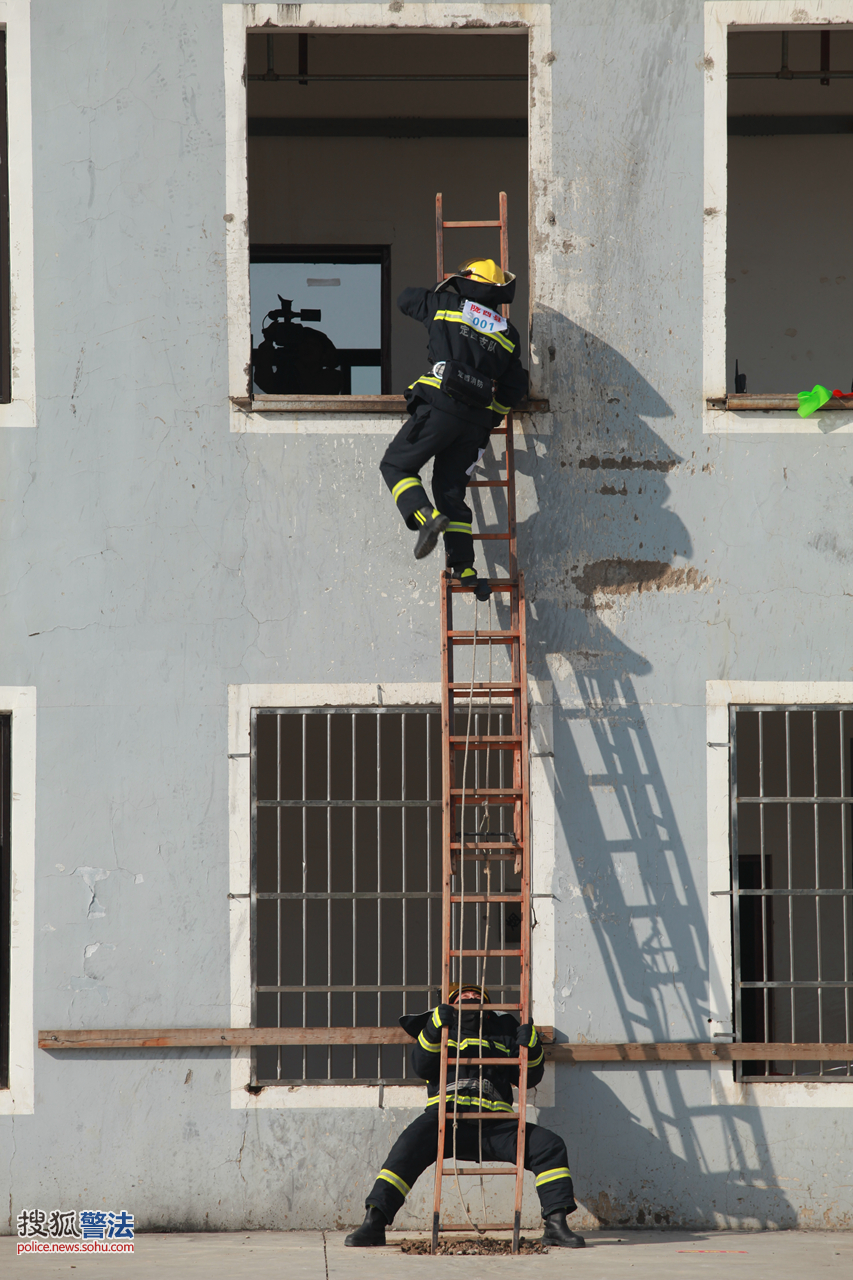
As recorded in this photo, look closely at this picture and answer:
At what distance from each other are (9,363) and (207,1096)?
383cm

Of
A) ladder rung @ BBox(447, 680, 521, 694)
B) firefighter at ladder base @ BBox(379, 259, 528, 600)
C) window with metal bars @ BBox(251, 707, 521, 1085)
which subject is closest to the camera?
firefighter at ladder base @ BBox(379, 259, 528, 600)

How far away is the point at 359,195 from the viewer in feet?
30.0

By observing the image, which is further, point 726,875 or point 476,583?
point 726,875

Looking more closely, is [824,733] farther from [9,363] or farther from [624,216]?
[9,363]

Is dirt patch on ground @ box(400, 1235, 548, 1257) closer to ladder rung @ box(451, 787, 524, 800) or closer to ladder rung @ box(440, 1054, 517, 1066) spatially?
ladder rung @ box(440, 1054, 517, 1066)

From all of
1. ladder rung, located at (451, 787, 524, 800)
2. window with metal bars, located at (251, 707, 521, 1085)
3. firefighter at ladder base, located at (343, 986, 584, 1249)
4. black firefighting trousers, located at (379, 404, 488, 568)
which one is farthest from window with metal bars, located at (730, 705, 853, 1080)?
firefighter at ladder base, located at (343, 986, 584, 1249)

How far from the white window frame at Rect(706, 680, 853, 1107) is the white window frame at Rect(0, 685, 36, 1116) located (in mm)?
3374

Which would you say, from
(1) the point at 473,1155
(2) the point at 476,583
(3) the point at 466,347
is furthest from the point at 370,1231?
(3) the point at 466,347

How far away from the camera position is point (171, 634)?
6.37m

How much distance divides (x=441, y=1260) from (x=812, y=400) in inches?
176

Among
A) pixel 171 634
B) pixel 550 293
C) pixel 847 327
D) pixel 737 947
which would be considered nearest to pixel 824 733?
pixel 847 327

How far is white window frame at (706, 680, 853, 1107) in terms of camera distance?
6.17m

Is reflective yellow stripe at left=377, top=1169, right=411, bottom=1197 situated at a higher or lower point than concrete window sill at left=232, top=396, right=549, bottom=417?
lower

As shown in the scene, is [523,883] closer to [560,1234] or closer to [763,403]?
[560,1234]
